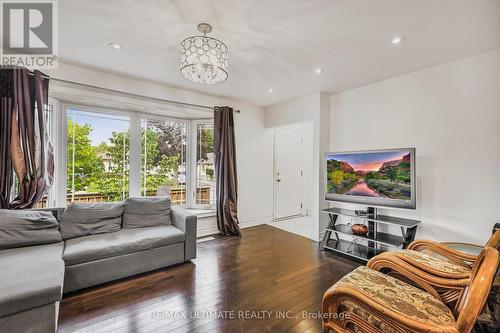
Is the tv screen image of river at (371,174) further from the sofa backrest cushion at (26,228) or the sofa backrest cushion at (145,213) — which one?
the sofa backrest cushion at (26,228)

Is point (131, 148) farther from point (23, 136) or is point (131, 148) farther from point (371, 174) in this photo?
point (371, 174)

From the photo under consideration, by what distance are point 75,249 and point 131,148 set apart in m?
1.78

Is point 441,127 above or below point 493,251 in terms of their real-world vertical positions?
above

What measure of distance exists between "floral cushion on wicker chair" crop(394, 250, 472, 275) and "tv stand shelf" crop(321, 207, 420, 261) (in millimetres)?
840

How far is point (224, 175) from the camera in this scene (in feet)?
12.9

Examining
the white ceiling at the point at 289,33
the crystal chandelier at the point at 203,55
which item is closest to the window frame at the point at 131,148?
the white ceiling at the point at 289,33

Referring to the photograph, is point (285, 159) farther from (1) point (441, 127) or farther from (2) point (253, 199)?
(1) point (441, 127)

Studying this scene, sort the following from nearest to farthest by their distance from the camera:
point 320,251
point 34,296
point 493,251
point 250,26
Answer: point 493,251 < point 34,296 < point 250,26 < point 320,251

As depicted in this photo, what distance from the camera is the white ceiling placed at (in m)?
1.71

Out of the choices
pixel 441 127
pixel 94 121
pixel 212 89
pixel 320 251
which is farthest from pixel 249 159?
pixel 441 127

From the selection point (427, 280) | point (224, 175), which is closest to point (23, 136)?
point (224, 175)

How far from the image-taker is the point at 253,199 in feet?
14.8

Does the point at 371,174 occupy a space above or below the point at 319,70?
below

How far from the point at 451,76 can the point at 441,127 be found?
0.58 meters
